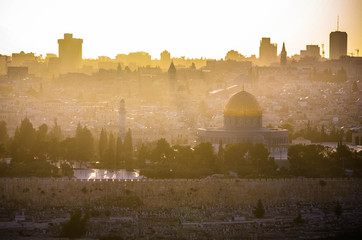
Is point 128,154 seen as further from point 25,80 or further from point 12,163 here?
point 25,80

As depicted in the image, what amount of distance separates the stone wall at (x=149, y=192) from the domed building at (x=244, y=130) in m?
13.1

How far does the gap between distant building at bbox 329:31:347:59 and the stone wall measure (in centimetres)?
12311

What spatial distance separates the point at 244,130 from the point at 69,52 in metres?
113

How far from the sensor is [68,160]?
2418 inches

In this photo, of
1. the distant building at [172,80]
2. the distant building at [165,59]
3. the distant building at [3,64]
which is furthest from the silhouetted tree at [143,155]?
the distant building at [165,59]

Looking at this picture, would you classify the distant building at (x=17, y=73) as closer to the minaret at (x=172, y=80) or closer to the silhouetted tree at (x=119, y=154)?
the minaret at (x=172, y=80)

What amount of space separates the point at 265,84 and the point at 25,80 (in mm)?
29347

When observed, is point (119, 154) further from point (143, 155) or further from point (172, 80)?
point (172, 80)

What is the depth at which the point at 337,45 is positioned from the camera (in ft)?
589

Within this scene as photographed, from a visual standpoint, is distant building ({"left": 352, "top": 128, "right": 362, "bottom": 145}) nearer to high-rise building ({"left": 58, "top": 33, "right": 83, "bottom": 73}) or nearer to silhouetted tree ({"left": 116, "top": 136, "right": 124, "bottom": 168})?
silhouetted tree ({"left": 116, "top": 136, "right": 124, "bottom": 168})

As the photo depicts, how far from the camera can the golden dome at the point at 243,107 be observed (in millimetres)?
70062

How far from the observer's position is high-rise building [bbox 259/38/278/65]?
597ft

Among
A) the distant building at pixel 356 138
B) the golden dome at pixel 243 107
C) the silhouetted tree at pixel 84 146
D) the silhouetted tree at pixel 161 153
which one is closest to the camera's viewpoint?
the silhouetted tree at pixel 161 153

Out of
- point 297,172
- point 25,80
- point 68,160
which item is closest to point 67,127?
point 68,160
